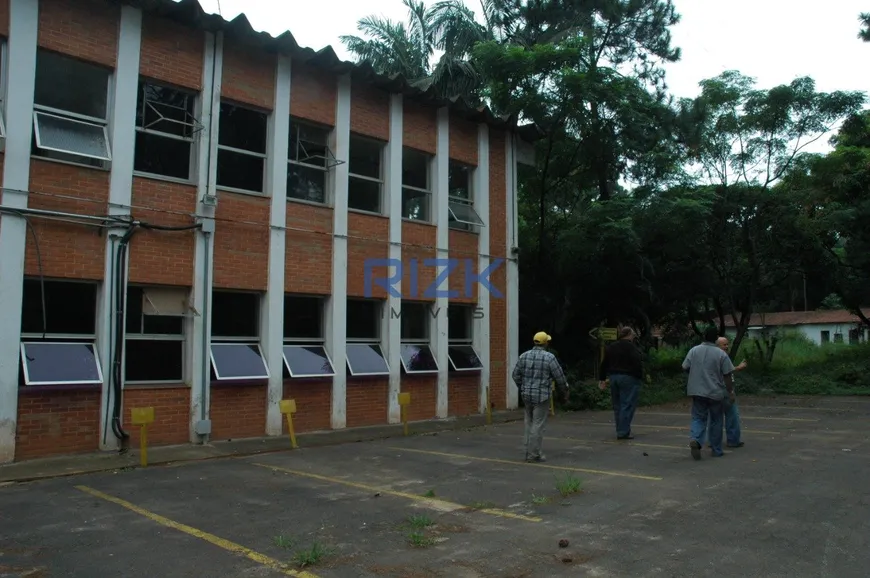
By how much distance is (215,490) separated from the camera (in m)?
7.49

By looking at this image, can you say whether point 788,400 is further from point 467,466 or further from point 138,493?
point 138,493

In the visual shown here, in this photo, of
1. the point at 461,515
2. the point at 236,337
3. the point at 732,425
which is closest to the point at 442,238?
the point at 236,337

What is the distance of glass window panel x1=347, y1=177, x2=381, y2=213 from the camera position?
13367 millimetres

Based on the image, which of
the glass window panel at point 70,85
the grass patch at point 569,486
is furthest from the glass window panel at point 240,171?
the grass patch at point 569,486

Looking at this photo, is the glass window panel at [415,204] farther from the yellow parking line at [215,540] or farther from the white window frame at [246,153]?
the yellow parking line at [215,540]

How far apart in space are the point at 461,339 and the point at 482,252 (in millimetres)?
2008

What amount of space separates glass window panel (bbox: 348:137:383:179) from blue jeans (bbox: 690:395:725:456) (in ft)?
25.2

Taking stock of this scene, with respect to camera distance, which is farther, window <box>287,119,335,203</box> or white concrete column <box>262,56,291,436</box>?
window <box>287,119,335,203</box>

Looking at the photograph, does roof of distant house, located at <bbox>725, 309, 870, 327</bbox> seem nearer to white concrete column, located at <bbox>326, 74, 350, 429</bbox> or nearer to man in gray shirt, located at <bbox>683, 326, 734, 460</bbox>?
white concrete column, located at <bbox>326, 74, 350, 429</bbox>

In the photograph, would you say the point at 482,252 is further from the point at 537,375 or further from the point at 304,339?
the point at 537,375

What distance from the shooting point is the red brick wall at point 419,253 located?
1391 cm

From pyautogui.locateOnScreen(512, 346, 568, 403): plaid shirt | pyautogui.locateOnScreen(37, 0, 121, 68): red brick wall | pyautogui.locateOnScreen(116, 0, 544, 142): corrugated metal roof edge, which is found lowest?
pyautogui.locateOnScreen(512, 346, 568, 403): plaid shirt

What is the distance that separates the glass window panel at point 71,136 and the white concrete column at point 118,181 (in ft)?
0.57

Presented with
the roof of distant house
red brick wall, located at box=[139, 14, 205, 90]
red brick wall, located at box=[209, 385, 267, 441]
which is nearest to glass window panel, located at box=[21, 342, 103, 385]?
red brick wall, located at box=[209, 385, 267, 441]
